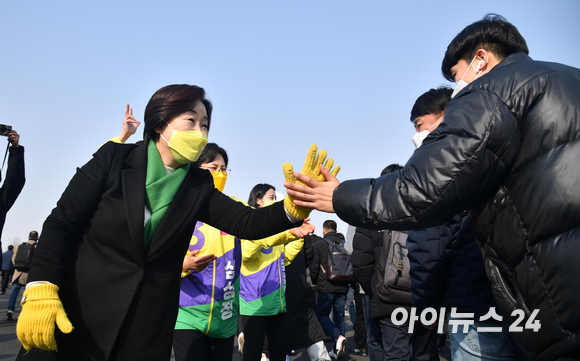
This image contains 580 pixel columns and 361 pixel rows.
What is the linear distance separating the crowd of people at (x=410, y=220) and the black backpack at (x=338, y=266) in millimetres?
4048

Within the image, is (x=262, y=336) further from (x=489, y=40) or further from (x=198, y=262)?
(x=489, y=40)

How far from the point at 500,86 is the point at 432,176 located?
0.44 meters

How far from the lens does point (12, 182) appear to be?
15.9ft

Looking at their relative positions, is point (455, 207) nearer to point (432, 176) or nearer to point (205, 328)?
point (432, 176)

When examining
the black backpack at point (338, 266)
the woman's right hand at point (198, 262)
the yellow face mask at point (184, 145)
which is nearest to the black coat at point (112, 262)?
the yellow face mask at point (184, 145)

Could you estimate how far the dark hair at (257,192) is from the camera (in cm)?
540

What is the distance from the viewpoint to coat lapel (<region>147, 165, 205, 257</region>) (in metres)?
2.14

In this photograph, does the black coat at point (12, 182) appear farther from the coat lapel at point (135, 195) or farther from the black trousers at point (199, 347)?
the coat lapel at point (135, 195)

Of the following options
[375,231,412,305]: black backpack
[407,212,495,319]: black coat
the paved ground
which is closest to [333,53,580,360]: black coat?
[407,212,495,319]: black coat

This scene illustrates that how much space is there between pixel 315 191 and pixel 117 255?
1.06 metres

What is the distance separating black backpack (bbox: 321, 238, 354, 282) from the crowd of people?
13.3 ft

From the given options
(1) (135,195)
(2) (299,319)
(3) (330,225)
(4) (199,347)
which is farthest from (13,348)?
(1) (135,195)

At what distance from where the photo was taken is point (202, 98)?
8.64 feet

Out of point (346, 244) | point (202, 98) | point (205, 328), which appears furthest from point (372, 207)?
point (346, 244)
